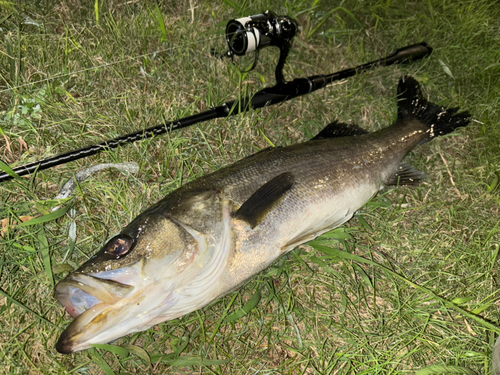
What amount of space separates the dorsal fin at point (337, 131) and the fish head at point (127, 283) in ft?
5.11

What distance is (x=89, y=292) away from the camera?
1.92 metres

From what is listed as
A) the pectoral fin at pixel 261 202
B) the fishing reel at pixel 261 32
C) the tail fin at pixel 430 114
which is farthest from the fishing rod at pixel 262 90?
the pectoral fin at pixel 261 202

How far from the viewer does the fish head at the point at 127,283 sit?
75.8 inches

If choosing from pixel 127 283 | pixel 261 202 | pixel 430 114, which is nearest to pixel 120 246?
pixel 127 283

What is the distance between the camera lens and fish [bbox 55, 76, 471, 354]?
1.96 metres

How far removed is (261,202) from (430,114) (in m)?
2.01

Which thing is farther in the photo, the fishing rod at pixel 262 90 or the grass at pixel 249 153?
the fishing rod at pixel 262 90

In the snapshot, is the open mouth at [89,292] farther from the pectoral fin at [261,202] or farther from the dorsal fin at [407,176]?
the dorsal fin at [407,176]

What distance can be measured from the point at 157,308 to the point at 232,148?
1639mm

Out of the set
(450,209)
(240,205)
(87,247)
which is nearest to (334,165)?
(240,205)

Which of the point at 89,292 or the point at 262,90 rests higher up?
the point at 262,90

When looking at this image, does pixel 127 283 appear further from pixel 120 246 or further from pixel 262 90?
pixel 262 90

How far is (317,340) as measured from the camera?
2818 mm

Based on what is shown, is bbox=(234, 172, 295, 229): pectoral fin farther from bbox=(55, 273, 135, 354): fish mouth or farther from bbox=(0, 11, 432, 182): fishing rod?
bbox=(0, 11, 432, 182): fishing rod
